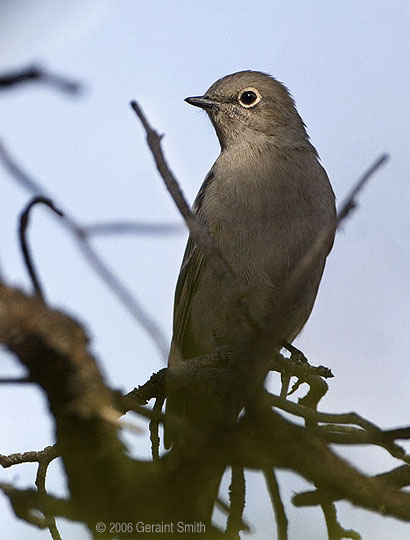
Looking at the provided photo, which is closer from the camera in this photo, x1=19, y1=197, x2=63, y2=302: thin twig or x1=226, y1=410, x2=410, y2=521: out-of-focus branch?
x1=226, y1=410, x2=410, y2=521: out-of-focus branch

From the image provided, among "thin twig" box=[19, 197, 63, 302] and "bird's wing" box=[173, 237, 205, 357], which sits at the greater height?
"bird's wing" box=[173, 237, 205, 357]

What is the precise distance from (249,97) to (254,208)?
6.49 ft

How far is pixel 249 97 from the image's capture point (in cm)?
748

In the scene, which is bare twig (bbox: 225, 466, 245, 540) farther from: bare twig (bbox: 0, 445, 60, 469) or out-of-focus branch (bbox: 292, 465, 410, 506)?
bare twig (bbox: 0, 445, 60, 469)

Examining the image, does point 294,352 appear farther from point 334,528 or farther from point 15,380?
point 15,380

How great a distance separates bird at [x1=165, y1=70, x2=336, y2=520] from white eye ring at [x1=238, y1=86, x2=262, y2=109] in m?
0.01

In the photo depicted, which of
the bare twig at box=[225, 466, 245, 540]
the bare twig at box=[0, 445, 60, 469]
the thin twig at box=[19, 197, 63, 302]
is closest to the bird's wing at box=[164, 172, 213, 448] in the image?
the bare twig at box=[0, 445, 60, 469]

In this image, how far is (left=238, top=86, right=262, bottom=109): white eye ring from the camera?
7410 mm

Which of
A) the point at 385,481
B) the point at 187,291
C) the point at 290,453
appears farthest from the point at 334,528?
the point at 187,291

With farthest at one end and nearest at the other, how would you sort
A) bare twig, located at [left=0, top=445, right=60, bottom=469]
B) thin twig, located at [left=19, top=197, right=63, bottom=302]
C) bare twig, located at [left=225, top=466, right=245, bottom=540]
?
bare twig, located at [left=0, top=445, right=60, bottom=469], bare twig, located at [left=225, top=466, right=245, bottom=540], thin twig, located at [left=19, top=197, right=63, bottom=302]

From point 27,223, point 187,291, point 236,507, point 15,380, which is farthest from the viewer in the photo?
point 187,291

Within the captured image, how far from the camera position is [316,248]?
1.78m

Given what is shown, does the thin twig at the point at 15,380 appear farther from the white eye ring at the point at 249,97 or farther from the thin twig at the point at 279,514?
the white eye ring at the point at 249,97

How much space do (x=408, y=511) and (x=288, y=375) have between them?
85.7 inches
